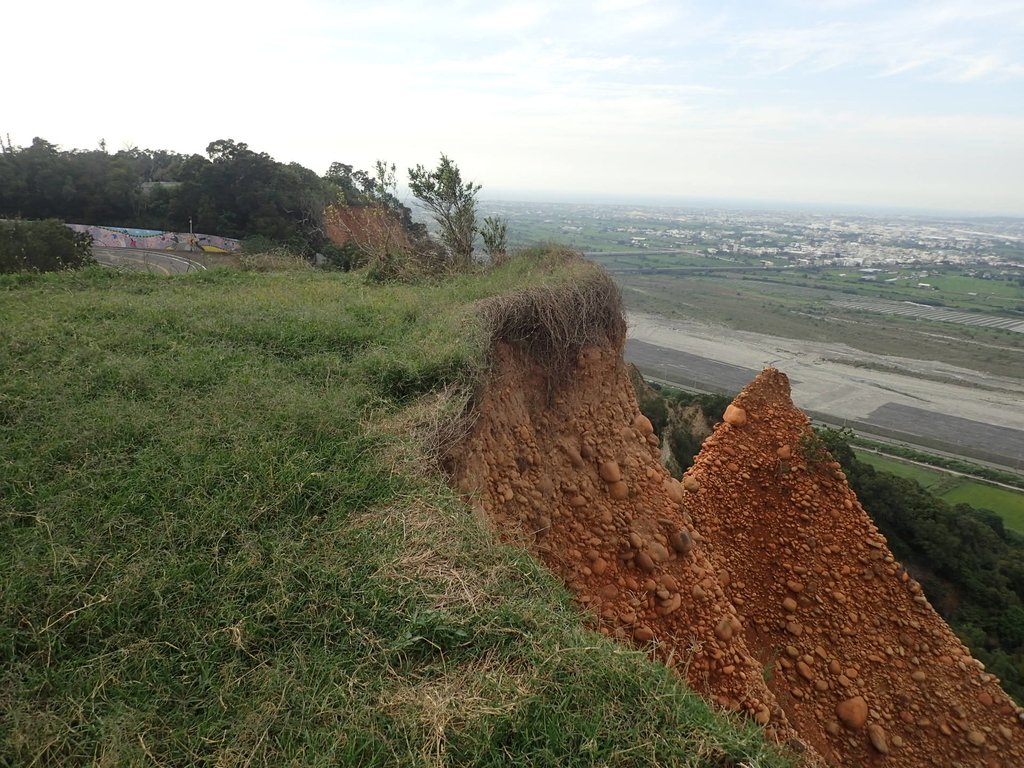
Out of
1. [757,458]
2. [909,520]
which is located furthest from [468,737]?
[909,520]

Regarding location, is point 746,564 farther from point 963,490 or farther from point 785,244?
point 785,244

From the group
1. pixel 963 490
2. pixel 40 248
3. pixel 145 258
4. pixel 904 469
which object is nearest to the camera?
pixel 40 248

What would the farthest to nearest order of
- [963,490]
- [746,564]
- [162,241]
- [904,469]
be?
1. [904,469]
2. [963,490]
3. [162,241]
4. [746,564]

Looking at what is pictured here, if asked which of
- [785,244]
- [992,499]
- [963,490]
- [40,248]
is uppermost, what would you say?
[785,244]

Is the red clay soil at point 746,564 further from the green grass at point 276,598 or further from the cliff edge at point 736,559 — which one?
the green grass at point 276,598

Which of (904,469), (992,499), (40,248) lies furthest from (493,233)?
(992,499)

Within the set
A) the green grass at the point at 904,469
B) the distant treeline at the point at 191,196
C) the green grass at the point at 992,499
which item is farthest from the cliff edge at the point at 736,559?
the green grass at the point at 992,499

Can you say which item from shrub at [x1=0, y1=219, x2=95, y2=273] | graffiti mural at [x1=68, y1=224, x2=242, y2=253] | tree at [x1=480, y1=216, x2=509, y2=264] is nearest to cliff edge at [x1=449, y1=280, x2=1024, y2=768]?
tree at [x1=480, y1=216, x2=509, y2=264]

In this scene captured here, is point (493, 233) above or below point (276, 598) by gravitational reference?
above
